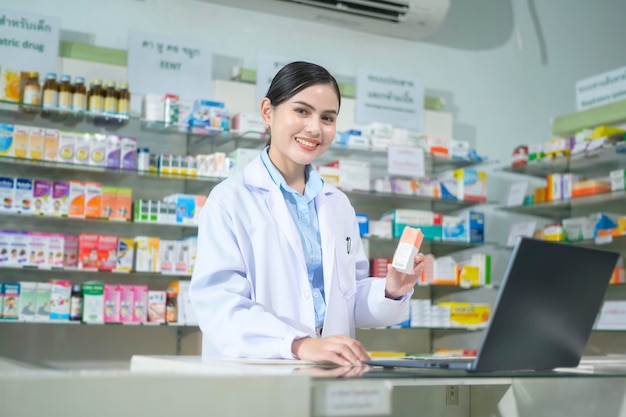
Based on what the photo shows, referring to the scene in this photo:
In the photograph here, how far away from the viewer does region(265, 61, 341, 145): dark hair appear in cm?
248

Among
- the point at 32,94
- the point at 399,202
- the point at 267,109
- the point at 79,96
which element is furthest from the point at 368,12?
the point at 267,109

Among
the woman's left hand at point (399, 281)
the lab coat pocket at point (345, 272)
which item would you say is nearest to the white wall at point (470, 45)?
the lab coat pocket at point (345, 272)

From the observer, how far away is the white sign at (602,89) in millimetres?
6047

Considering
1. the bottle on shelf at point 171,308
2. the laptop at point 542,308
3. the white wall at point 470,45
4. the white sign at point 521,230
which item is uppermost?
the white wall at point 470,45

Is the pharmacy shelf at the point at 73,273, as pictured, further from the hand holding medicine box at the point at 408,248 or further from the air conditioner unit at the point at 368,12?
the hand holding medicine box at the point at 408,248

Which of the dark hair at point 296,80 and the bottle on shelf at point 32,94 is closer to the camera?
the dark hair at point 296,80

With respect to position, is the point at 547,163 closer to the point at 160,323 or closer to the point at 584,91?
the point at 584,91

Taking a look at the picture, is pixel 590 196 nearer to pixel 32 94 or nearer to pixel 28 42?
pixel 32 94

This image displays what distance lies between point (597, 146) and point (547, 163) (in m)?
0.53

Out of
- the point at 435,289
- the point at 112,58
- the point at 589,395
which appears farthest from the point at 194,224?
the point at 589,395

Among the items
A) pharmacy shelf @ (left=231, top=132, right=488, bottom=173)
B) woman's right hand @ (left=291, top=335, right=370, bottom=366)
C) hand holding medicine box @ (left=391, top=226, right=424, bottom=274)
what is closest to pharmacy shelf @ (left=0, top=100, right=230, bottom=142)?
pharmacy shelf @ (left=231, top=132, right=488, bottom=173)

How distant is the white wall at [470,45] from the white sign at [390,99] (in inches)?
10.5

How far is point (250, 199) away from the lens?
243 centimetres

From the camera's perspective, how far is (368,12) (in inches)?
251
